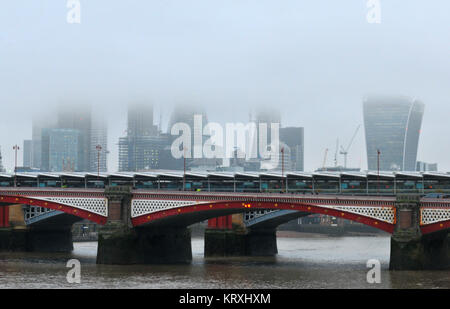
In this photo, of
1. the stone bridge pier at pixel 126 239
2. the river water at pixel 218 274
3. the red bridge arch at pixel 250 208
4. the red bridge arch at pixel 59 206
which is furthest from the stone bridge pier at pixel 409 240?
the red bridge arch at pixel 59 206

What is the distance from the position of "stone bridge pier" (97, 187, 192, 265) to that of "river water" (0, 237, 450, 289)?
A: 7.83 ft

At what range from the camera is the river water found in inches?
3487

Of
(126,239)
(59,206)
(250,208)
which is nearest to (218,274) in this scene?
(250,208)

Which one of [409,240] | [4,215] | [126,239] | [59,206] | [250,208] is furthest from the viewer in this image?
[4,215]

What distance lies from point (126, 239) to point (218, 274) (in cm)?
1433

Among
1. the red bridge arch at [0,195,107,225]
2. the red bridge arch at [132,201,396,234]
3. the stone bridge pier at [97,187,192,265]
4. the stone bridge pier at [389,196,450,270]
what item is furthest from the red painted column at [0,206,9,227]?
the stone bridge pier at [389,196,450,270]

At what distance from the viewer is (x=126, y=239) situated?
108188 mm

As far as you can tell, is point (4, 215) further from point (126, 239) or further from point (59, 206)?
point (126, 239)

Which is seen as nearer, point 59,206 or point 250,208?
point 250,208

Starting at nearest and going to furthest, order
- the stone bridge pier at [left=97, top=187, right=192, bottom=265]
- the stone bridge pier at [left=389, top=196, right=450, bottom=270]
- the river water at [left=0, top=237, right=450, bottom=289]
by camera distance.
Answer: the river water at [left=0, top=237, right=450, bottom=289] → the stone bridge pier at [left=389, top=196, right=450, bottom=270] → the stone bridge pier at [left=97, top=187, right=192, bottom=265]

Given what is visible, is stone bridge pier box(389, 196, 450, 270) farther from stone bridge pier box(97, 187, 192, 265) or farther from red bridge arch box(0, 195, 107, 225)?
red bridge arch box(0, 195, 107, 225)

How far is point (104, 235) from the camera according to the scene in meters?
107

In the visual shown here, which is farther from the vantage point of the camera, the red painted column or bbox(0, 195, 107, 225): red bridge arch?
the red painted column

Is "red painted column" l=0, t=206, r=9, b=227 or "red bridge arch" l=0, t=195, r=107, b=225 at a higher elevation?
"red bridge arch" l=0, t=195, r=107, b=225
